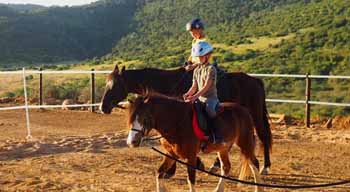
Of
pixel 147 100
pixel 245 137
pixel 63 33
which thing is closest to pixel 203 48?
pixel 147 100

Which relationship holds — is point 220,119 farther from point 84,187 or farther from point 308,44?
point 308,44

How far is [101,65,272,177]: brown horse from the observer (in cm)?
985

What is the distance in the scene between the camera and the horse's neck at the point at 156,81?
32.2 ft

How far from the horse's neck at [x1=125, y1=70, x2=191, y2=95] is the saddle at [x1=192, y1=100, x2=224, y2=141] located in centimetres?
249

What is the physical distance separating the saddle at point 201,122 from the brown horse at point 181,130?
0.06 meters

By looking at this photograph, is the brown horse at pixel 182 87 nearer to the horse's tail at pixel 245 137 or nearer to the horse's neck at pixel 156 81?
the horse's neck at pixel 156 81

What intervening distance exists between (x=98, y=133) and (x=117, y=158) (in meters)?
4.00

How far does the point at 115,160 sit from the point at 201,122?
424 centimetres

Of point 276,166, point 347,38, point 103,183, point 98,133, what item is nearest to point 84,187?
point 103,183

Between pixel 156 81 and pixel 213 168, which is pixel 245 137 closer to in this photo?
pixel 213 168

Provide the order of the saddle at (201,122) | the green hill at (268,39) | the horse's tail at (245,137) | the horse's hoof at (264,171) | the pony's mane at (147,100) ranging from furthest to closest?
the green hill at (268,39), the horse's hoof at (264,171), the horse's tail at (245,137), the saddle at (201,122), the pony's mane at (147,100)

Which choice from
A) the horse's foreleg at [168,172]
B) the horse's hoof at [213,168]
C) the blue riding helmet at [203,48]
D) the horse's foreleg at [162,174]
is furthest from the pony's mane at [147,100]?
the horse's hoof at [213,168]

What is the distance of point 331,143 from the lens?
13688 mm

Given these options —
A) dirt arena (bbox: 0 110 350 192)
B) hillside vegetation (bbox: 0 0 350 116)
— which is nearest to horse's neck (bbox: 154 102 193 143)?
dirt arena (bbox: 0 110 350 192)
